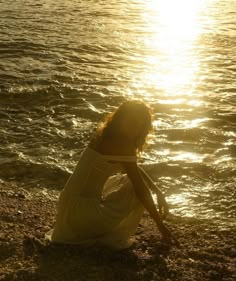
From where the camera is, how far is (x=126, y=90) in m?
11.5

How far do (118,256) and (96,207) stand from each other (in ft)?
1.57

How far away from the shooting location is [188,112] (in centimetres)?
1030

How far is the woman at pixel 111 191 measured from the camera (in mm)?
5289

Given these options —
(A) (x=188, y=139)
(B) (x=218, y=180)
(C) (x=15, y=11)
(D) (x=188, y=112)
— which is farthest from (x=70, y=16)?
(B) (x=218, y=180)

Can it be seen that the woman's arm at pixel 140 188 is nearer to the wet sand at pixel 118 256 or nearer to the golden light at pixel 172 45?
the wet sand at pixel 118 256

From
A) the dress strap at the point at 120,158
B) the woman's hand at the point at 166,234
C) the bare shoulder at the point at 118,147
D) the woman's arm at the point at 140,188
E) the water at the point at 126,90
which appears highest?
the bare shoulder at the point at 118,147

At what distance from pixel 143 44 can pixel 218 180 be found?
26.2ft

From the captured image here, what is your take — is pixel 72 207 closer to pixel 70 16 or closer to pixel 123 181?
pixel 123 181

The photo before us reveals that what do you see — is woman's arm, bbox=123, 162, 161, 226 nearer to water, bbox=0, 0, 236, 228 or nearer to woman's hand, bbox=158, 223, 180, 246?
woman's hand, bbox=158, 223, 180, 246

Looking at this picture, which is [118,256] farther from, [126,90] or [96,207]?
[126,90]

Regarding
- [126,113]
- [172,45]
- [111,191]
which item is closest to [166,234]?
[111,191]

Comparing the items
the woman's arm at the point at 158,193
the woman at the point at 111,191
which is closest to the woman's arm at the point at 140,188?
the woman at the point at 111,191

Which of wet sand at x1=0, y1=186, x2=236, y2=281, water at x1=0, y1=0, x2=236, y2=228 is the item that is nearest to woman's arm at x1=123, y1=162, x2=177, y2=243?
wet sand at x1=0, y1=186, x2=236, y2=281

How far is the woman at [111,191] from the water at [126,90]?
1500mm
